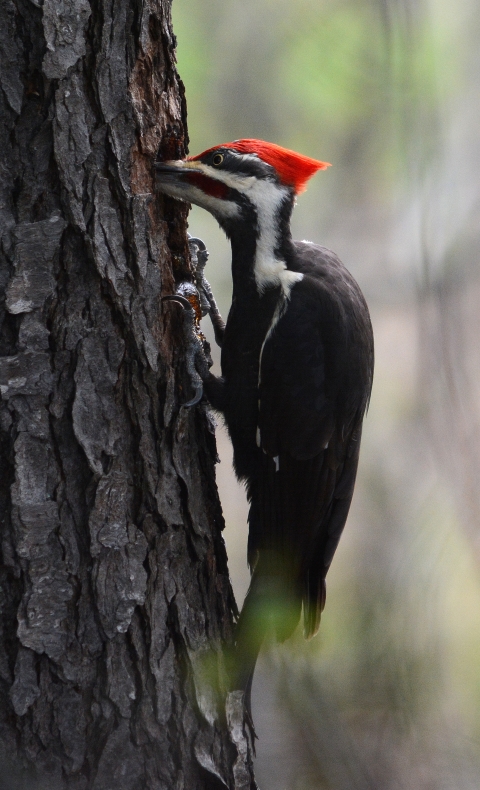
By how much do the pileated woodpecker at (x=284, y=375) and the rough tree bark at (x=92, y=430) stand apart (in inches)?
15.6

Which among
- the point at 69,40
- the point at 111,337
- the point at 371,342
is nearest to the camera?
the point at 69,40

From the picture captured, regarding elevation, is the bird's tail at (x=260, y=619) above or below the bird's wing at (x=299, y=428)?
below

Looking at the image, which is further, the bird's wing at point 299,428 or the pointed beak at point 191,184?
the bird's wing at point 299,428

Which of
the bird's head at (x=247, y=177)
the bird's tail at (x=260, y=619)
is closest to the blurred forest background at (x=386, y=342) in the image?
the bird's tail at (x=260, y=619)

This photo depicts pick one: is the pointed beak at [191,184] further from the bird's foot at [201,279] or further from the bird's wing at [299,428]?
the bird's wing at [299,428]

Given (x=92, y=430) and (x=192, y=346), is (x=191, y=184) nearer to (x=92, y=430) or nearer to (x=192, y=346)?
(x=192, y=346)

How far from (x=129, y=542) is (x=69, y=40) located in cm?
102

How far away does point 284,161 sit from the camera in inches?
83.0

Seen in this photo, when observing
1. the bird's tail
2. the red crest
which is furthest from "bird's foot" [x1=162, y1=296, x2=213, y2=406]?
the bird's tail

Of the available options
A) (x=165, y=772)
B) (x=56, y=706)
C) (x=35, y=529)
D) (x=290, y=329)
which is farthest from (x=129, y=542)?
(x=290, y=329)

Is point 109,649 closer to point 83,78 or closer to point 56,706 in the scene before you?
point 56,706

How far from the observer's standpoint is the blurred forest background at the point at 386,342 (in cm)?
199

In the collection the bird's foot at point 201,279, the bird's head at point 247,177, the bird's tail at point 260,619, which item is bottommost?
the bird's tail at point 260,619

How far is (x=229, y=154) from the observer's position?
204 cm
